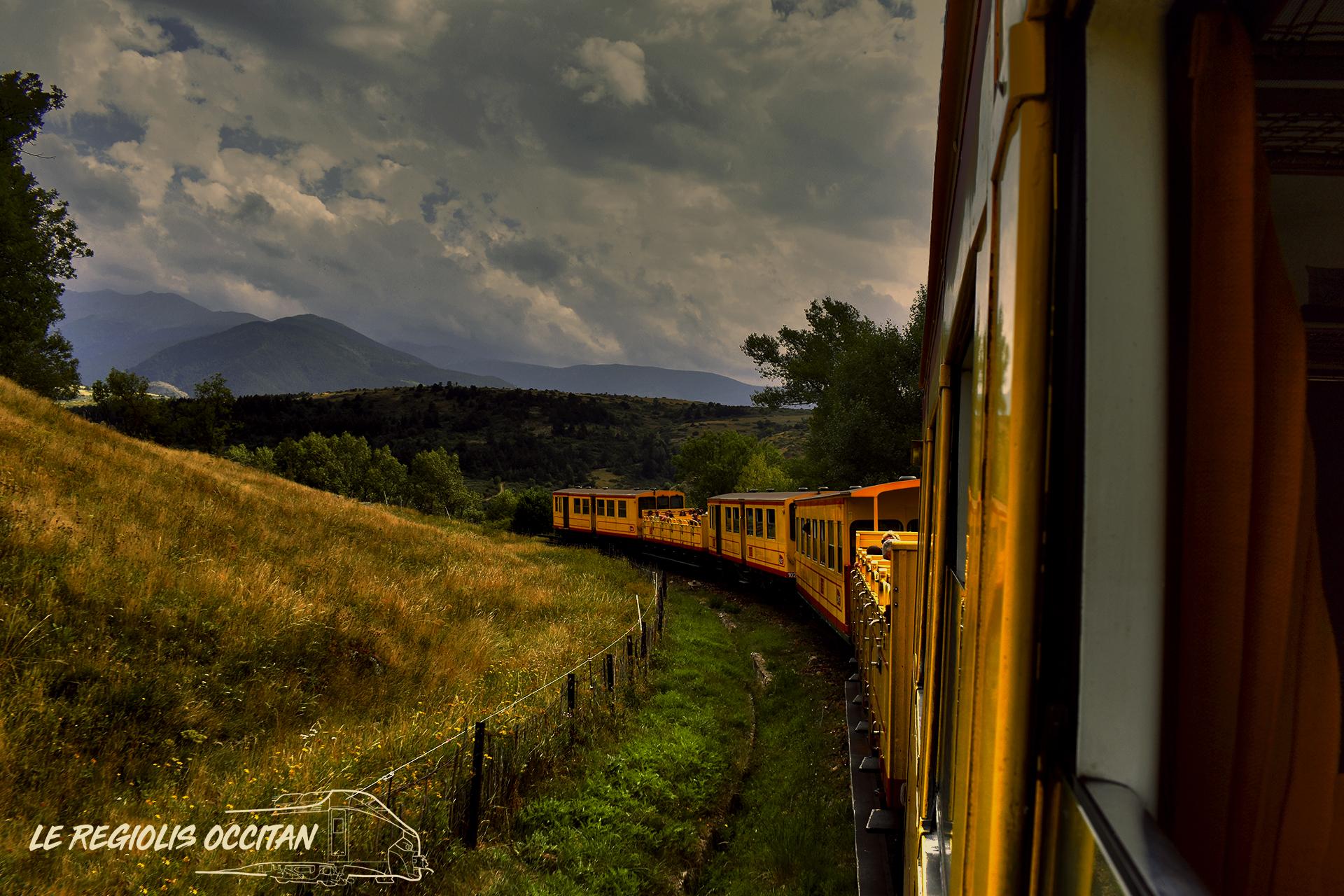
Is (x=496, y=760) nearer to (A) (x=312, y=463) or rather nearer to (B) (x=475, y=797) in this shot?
(B) (x=475, y=797)

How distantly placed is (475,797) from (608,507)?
2518cm

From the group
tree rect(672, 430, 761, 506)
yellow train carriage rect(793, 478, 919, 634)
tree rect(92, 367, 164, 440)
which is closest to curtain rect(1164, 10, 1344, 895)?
yellow train carriage rect(793, 478, 919, 634)

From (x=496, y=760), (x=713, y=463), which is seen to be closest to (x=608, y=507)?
(x=713, y=463)

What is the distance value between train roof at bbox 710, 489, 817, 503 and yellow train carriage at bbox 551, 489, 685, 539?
313 inches

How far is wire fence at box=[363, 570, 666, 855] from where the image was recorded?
566cm

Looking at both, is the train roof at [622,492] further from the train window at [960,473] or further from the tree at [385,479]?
the train window at [960,473]

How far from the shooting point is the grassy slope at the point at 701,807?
5.83 metres

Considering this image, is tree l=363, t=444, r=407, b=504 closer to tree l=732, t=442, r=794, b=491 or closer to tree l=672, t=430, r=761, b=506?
tree l=672, t=430, r=761, b=506

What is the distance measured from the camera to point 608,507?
1222 inches

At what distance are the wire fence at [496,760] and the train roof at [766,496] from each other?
24.5 ft

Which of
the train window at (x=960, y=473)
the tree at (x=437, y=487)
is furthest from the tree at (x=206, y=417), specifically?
the train window at (x=960, y=473)

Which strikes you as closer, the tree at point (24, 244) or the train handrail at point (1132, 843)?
the train handrail at point (1132, 843)

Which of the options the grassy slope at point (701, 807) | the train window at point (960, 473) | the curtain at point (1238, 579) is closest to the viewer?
the curtain at point (1238, 579)

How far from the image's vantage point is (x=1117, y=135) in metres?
0.93
